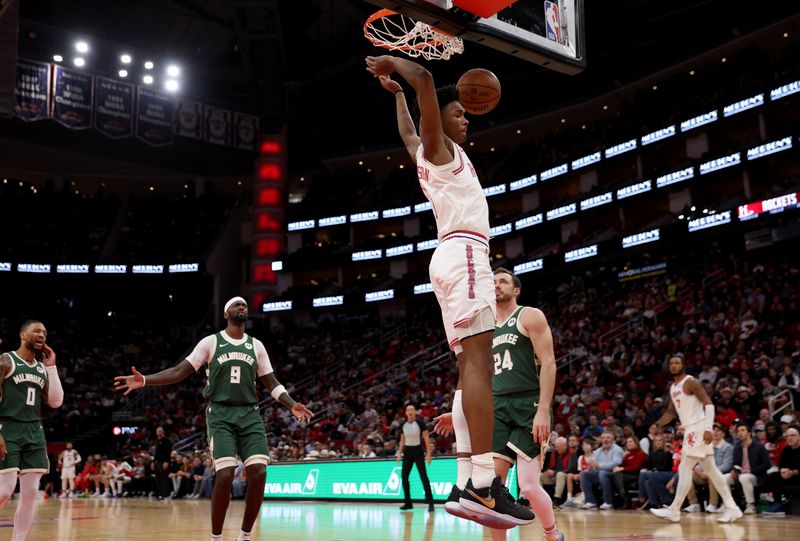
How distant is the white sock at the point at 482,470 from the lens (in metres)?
4.09

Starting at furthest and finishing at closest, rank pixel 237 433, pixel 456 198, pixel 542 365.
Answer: pixel 237 433
pixel 542 365
pixel 456 198

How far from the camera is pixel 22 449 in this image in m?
7.18

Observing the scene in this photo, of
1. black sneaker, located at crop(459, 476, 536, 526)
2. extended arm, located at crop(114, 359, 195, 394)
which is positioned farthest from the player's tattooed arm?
black sneaker, located at crop(459, 476, 536, 526)

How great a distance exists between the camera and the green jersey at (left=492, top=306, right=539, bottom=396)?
6125 mm

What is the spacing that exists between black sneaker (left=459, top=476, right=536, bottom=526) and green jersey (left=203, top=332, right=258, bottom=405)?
3.37 meters

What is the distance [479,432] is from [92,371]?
35859mm

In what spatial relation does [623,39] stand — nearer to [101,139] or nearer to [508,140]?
[508,140]

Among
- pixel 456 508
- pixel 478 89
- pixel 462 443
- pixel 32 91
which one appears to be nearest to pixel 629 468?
pixel 462 443

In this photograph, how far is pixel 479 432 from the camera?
4.14 m

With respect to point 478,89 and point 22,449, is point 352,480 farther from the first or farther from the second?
point 478,89

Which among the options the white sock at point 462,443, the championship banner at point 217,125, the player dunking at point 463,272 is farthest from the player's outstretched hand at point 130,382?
the championship banner at point 217,125

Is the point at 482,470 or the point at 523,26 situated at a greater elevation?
the point at 523,26

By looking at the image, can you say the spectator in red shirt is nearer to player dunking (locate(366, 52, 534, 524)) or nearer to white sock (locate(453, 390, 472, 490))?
white sock (locate(453, 390, 472, 490))

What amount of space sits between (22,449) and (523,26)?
18.5ft
